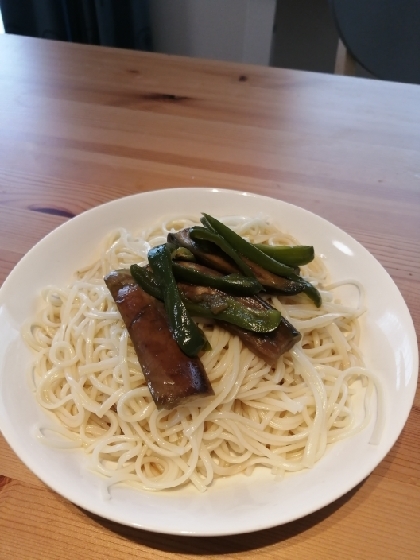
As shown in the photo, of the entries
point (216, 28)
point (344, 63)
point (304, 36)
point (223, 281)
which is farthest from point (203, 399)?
point (304, 36)

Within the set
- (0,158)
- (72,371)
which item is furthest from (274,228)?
(0,158)

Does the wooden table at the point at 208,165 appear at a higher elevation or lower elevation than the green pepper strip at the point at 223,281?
lower

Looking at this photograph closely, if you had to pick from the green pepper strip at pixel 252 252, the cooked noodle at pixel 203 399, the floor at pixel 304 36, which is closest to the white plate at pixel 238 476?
the cooked noodle at pixel 203 399

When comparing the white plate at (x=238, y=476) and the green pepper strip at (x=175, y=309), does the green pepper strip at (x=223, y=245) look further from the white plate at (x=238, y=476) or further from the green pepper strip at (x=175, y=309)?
the white plate at (x=238, y=476)

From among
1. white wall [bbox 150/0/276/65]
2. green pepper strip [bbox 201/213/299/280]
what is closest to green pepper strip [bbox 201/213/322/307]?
green pepper strip [bbox 201/213/299/280]

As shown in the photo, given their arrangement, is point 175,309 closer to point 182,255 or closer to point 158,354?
point 158,354

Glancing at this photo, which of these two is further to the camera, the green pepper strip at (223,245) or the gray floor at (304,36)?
the gray floor at (304,36)

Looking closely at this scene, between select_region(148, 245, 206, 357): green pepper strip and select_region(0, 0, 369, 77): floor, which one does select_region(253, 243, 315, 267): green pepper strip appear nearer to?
select_region(148, 245, 206, 357): green pepper strip
